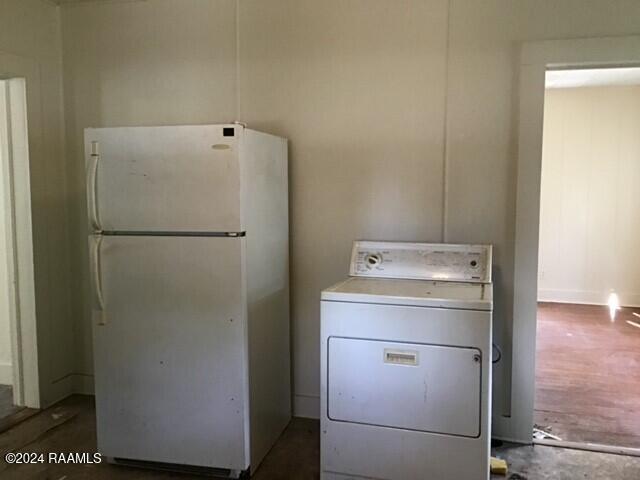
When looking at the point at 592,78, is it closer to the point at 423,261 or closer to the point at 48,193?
the point at 423,261

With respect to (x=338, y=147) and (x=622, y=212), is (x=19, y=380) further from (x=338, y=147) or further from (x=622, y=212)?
(x=622, y=212)

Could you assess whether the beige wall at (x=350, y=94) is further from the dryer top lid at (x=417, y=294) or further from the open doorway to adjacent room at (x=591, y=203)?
the open doorway to adjacent room at (x=591, y=203)

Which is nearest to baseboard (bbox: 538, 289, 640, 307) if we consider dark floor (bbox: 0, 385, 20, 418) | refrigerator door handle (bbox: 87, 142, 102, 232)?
refrigerator door handle (bbox: 87, 142, 102, 232)

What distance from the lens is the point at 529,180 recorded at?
Answer: 2.60m

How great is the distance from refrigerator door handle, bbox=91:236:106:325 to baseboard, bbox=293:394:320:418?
122 cm

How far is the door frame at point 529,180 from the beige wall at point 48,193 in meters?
2.70

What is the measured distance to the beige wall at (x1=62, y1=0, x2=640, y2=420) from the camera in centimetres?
266

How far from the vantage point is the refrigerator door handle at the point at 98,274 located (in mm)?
2402

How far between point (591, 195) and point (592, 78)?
1339 millimetres

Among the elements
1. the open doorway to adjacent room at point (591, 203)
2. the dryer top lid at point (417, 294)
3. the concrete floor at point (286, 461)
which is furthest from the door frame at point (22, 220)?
the open doorway to adjacent room at point (591, 203)

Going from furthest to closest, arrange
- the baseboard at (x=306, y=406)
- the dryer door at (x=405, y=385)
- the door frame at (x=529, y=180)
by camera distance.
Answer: the baseboard at (x=306, y=406), the door frame at (x=529, y=180), the dryer door at (x=405, y=385)

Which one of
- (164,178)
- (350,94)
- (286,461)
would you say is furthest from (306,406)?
(350,94)

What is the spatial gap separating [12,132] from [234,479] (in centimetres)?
237

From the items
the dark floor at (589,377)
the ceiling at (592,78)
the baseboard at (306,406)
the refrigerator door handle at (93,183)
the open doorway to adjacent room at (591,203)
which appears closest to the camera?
the refrigerator door handle at (93,183)
